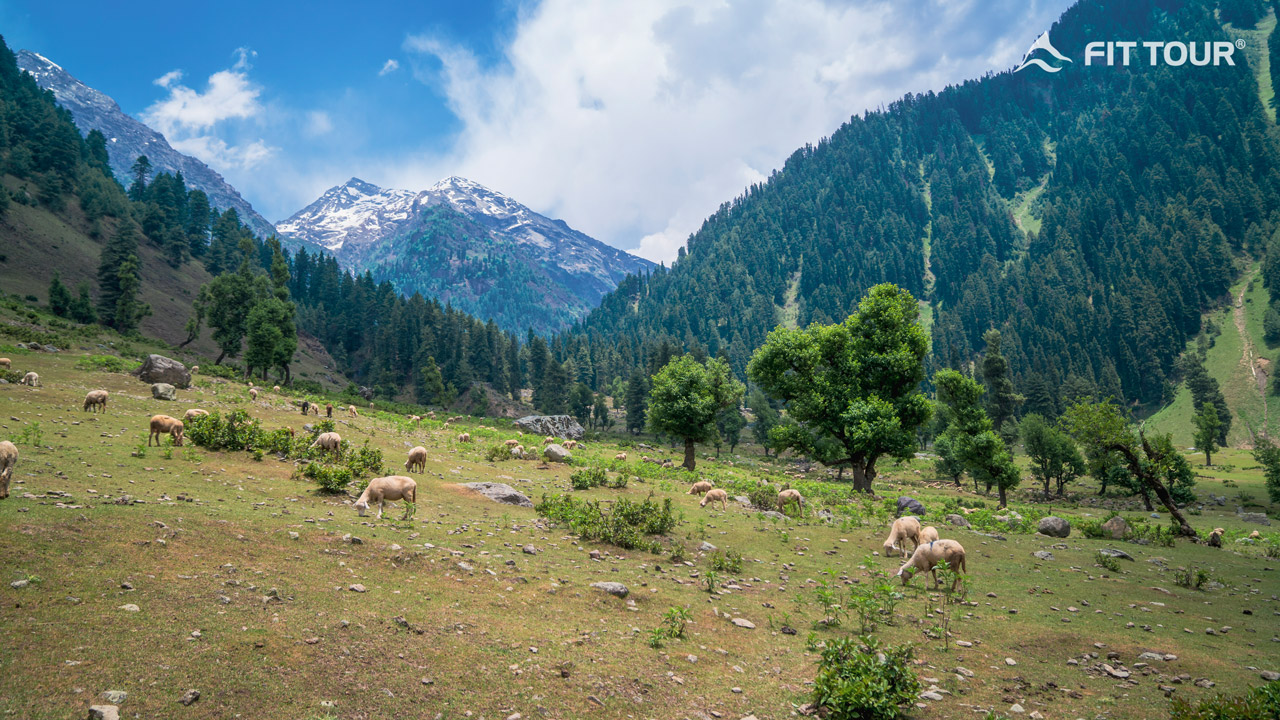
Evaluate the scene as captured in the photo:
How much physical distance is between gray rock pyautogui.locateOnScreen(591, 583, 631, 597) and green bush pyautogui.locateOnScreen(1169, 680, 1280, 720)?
868 centimetres

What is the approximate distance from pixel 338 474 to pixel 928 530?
1873 centimetres

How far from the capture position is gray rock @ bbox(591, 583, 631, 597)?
11492mm

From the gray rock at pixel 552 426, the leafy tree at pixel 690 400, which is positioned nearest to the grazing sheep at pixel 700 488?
the leafy tree at pixel 690 400

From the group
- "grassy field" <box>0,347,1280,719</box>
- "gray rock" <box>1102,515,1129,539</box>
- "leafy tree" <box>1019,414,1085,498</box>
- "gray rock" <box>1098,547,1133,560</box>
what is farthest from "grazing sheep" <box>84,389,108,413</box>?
"leafy tree" <box>1019,414,1085,498</box>

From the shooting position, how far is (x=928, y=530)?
54.0 ft

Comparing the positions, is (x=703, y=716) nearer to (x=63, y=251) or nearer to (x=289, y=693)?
(x=289, y=693)

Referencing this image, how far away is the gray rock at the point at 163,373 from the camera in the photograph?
3381 cm

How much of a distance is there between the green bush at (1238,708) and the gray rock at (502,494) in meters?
17.2

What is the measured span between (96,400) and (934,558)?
109 ft

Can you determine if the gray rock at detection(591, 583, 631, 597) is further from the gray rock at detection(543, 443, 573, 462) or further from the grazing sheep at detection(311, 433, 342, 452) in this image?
the gray rock at detection(543, 443, 573, 462)

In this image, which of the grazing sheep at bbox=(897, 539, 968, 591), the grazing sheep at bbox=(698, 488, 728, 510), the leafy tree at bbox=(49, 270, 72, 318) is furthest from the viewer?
the leafy tree at bbox=(49, 270, 72, 318)

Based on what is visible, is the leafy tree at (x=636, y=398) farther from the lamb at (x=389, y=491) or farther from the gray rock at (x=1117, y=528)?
the lamb at (x=389, y=491)

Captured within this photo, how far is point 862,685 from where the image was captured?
24.1 feet

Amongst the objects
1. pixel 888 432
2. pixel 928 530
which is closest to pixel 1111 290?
pixel 888 432
